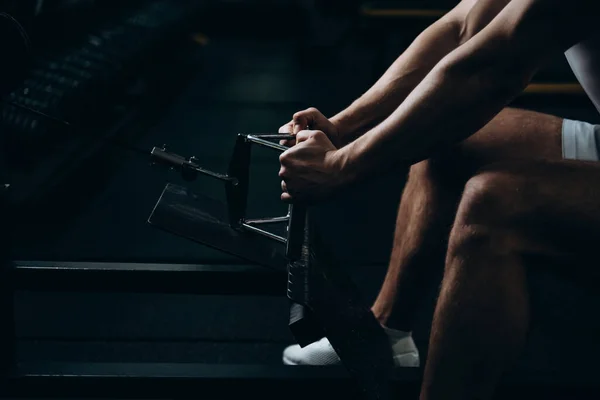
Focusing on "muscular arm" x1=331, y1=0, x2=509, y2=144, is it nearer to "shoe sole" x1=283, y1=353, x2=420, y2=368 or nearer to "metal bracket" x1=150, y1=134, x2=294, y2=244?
"metal bracket" x1=150, y1=134, x2=294, y2=244

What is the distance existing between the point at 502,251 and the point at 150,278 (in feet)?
2.28

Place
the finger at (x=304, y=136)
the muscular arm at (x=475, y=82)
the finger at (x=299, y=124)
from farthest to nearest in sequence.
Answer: the finger at (x=299, y=124) < the finger at (x=304, y=136) < the muscular arm at (x=475, y=82)

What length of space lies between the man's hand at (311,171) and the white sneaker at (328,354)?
1.40ft

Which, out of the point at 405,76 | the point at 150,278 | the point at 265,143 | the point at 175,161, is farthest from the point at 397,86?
the point at 150,278

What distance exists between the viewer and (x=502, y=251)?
0.92 m

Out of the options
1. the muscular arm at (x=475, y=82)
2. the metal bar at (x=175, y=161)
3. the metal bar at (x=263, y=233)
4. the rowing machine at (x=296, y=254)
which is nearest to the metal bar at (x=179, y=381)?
the rowing machine at (x=296, y=254)

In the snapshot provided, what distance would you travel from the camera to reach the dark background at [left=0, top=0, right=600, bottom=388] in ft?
5.56

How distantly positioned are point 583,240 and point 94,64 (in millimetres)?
2368

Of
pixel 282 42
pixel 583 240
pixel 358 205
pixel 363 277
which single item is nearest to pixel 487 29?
pixel 583 240

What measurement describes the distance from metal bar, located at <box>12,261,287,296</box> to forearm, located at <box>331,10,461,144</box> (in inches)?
12.1

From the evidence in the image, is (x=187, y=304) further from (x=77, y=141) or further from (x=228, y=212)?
(x=77, y=141)

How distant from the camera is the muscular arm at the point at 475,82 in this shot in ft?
2.93

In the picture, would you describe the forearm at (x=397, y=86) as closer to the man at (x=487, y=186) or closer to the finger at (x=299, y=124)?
the finger at (x=299, y=124)

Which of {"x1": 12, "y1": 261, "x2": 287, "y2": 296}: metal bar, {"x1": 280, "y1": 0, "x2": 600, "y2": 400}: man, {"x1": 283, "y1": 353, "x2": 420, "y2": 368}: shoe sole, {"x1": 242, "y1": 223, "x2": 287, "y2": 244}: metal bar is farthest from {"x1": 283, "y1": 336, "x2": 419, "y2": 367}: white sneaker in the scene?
{"x1": 280, "y1": 0, "x2": 600, "y2": 400}: man
